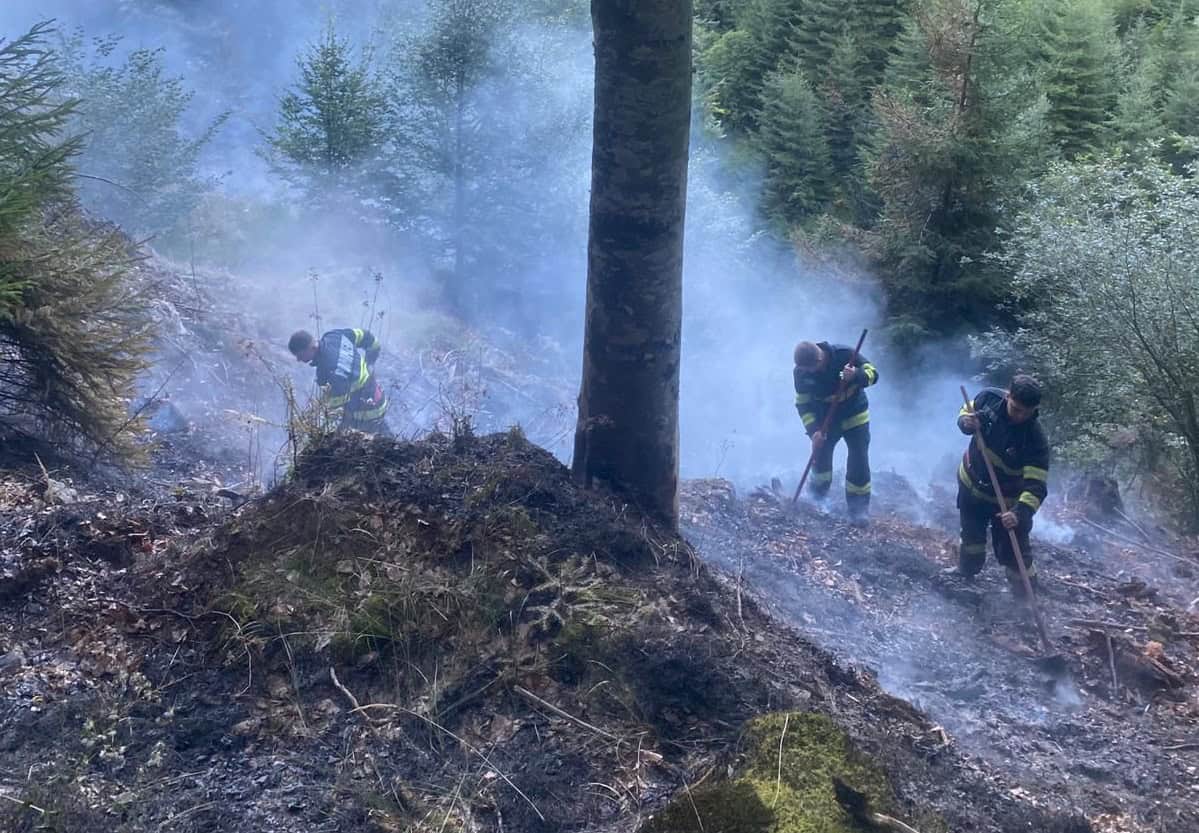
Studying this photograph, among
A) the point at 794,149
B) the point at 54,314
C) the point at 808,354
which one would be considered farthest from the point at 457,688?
the point at 794,149

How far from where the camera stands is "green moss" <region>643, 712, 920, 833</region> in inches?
115

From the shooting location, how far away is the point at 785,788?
304 cm

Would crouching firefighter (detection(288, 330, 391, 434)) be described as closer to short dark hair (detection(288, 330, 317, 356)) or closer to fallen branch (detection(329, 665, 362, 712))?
short dark hair (detection(288, 330, 317, 356))

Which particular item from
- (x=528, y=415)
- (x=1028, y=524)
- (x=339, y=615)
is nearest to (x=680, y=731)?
(x=339, y=615)

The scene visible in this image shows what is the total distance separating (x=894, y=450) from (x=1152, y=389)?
5.20m

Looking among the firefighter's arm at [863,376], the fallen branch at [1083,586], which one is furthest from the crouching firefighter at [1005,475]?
the firefighter's arm at [863,376]

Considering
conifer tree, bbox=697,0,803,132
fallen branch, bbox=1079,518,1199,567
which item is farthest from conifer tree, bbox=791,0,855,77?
fallen branch, bbox=1079,518,1199,567

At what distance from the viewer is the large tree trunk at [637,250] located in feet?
14.8

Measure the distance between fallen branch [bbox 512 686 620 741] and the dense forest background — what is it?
7.83 m

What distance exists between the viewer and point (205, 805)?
3.16 m

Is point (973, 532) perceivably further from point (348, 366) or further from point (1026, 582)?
Result: point (348, 366)

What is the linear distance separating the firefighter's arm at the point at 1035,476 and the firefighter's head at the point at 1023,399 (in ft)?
0.71

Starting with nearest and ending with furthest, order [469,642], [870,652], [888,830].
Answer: [888,830]
[469,642]
[870,652]

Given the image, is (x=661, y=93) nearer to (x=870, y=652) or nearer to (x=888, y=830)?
(x=888, y=830)
